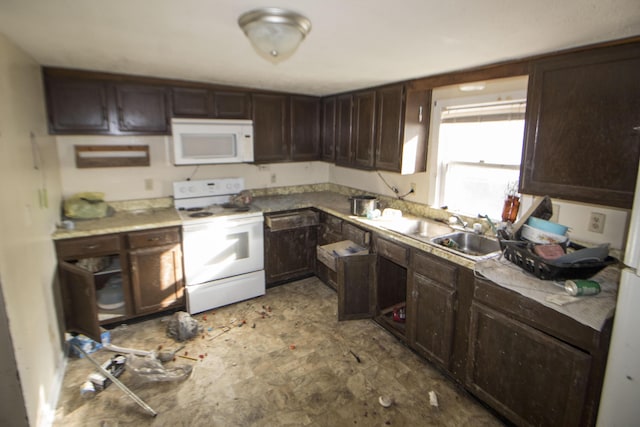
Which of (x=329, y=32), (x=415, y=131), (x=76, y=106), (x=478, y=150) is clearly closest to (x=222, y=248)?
(x=76, y=106)

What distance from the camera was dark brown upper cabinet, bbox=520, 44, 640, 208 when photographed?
1.58 m

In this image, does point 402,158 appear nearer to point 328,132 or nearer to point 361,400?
point 328,132

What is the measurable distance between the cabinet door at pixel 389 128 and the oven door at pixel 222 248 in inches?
52.1

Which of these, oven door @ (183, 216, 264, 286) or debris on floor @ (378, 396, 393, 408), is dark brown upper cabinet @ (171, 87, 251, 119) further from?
debris on floor @ (378, 396, 393, 408)

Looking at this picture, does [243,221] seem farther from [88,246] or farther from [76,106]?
[76,106]

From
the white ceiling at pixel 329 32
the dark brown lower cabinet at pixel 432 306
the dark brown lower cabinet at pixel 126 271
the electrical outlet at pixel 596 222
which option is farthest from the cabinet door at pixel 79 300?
the electrical outlet at pixel 596 222

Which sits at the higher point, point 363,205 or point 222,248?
point 363,205

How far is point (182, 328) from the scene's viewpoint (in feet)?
8.93

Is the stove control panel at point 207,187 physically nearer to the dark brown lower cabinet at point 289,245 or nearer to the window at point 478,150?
the dark brown lower cabinet at point 289,245

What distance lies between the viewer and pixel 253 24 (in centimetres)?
139

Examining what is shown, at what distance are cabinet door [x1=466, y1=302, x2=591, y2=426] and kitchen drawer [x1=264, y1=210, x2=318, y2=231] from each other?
1886mm

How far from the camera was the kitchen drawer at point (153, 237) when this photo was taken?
2.78 m

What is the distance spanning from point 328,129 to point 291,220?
120 cm

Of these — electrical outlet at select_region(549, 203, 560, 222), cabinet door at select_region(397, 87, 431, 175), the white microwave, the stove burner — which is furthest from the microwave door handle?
electrical outlet at select_region(549, 203, 560, 222)
